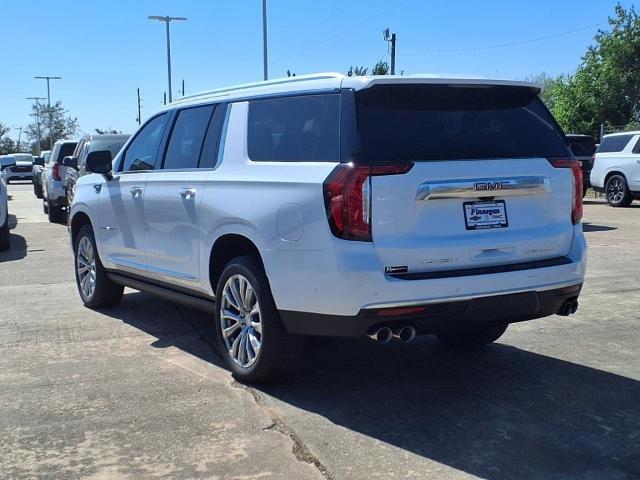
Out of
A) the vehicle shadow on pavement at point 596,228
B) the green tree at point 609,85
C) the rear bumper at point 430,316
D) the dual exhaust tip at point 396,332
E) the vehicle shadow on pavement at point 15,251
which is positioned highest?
the green tree at point 609,85

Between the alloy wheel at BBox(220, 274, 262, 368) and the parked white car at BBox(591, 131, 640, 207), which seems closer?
the alloy wheel at BBox(220, 274, 262, 368)

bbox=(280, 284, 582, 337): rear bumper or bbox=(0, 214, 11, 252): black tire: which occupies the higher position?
bbox=(280, 284, 582, 337): rear bumper

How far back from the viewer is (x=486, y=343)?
219 inches

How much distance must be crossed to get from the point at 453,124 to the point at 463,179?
15.4 inches

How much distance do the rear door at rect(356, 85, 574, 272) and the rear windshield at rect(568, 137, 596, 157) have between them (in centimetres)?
1449

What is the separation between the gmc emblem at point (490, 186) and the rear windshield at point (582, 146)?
48.7ft

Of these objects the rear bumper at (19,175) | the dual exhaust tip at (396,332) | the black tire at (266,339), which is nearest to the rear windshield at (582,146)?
the black tire at (266,339)

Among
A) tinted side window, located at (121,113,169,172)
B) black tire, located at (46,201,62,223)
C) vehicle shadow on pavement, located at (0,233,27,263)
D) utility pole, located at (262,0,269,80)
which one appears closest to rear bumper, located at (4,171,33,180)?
utility pole, located at (262,0,269,80)

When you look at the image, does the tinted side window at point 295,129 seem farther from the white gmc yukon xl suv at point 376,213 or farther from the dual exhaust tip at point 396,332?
the dual exhaust tip at point 396,332

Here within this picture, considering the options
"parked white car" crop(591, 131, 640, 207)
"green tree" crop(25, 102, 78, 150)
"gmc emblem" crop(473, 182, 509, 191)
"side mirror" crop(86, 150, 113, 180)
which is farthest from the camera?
"green tree" crop(25, 102, 78, 150)

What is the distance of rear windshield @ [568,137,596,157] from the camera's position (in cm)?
1855

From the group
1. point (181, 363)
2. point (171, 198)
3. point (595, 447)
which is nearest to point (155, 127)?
point (171, 198)

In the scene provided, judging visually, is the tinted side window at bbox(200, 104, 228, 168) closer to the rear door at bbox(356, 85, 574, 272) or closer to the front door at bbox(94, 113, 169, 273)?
the front door at bbox(94, 113, 169, 273)

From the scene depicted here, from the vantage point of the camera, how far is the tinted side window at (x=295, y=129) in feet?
13.8
